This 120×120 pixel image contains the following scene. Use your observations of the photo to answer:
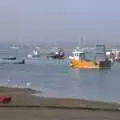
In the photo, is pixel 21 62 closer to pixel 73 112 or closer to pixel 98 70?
pixel 98 70

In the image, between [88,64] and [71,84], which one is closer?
[71,84]

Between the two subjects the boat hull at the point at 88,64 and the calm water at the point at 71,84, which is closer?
the calm water at the point at 71,84

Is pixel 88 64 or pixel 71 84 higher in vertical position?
pixel 88 64

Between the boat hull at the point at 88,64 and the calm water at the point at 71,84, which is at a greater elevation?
the boat hull at the point at 88,64

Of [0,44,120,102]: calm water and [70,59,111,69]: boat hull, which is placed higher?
[70,59,111,69]: boat hull

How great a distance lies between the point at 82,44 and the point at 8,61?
5120 cm

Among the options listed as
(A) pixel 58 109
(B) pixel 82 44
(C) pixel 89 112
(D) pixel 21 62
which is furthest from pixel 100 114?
(B) pixel 82 44

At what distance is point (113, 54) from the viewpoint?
541ft

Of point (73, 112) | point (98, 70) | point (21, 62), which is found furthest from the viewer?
point (21, 62)

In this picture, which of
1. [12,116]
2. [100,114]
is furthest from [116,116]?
[12,116]

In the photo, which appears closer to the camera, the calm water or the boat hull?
the calm water

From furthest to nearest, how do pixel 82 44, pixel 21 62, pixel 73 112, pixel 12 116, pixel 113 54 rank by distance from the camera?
pixel 82 44, pixel 113 54, pixel 21 62, pixel 73 112, pixel 12 116

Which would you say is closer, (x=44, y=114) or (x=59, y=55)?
(x=44, y=114)

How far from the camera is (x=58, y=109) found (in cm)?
2505
